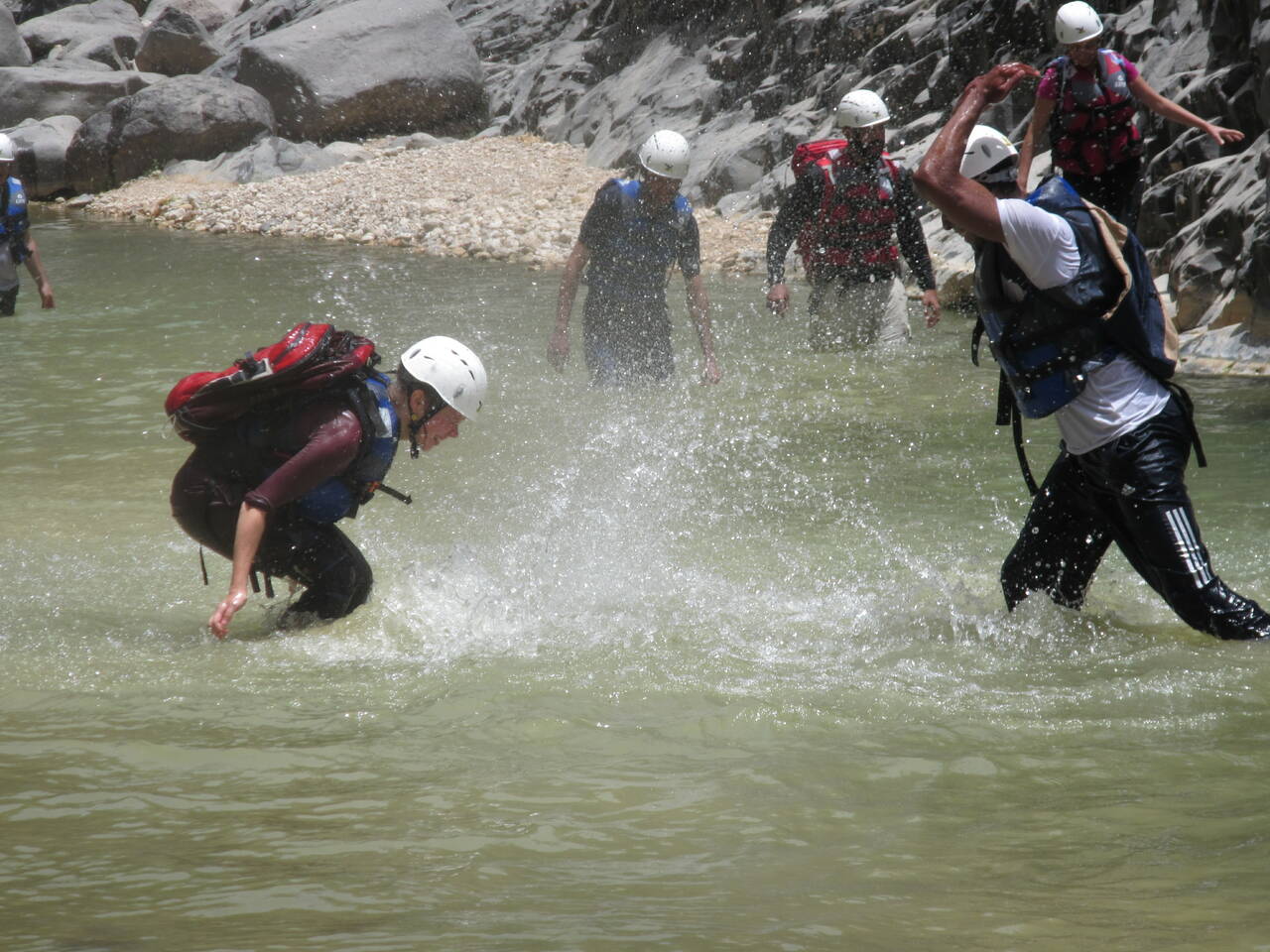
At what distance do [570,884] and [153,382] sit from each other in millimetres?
9483

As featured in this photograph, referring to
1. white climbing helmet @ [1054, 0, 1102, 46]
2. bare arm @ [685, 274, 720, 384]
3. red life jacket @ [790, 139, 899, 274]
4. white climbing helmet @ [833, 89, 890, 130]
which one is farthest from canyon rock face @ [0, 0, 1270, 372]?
bare arm @ [685, 274, 720, 384]

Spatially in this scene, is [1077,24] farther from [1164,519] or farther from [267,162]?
[267,162]

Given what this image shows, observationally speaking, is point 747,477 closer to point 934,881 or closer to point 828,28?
point 934,881

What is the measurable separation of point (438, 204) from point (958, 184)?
18886 millimetres

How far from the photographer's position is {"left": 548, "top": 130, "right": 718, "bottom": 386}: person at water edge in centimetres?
810

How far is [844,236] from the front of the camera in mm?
9977

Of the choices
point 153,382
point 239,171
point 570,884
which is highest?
point 570,884

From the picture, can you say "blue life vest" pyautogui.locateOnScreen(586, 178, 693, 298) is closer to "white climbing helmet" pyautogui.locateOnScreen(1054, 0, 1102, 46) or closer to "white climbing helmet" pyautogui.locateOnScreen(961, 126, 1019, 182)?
"white climbing helmet" pyautogui.locateOnScreen(1054, 0, 1102, 46)

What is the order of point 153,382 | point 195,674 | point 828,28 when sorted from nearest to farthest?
point 195,674
point 153,382
point 828,28

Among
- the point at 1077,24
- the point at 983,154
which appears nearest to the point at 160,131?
the point at 1077,24

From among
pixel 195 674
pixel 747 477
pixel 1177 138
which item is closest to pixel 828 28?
pixel 1177 138

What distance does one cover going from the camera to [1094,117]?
8.75 meters

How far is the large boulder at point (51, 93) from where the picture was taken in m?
32.9

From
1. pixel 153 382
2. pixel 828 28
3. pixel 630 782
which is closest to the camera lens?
pixel 630 782
